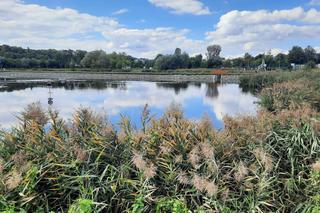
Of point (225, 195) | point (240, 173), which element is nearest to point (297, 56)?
point (240, 173)

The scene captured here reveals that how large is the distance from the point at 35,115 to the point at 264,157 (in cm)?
233

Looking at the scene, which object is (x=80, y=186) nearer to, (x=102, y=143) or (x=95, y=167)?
(x=95, y=167)

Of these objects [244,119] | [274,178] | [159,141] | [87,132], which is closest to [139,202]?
[159,141]

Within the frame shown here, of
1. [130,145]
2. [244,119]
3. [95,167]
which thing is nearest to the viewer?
[95,167]

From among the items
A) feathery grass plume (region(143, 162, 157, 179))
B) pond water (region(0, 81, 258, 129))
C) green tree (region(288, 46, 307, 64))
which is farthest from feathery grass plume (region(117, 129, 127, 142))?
green tree (region(288, 46, 307, 64))

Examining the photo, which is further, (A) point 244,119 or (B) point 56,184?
(A) point 244,119

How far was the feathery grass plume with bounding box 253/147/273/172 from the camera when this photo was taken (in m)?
3.14

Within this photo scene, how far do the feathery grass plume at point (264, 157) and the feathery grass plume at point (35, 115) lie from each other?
2144mm

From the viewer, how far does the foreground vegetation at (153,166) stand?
9.78 ft

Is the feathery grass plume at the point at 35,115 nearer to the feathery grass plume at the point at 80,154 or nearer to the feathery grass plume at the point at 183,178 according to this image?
the feathery grass plume at the point at 80,154

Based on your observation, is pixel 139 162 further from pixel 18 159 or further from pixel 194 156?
pixel 18 159

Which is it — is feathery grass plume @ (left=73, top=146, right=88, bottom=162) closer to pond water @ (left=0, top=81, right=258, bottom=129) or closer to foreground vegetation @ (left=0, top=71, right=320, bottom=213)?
foreground vegetation @ (left=0, top=71, right=320, bottom=213)

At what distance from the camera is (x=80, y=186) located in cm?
299

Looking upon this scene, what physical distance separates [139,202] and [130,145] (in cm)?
66
